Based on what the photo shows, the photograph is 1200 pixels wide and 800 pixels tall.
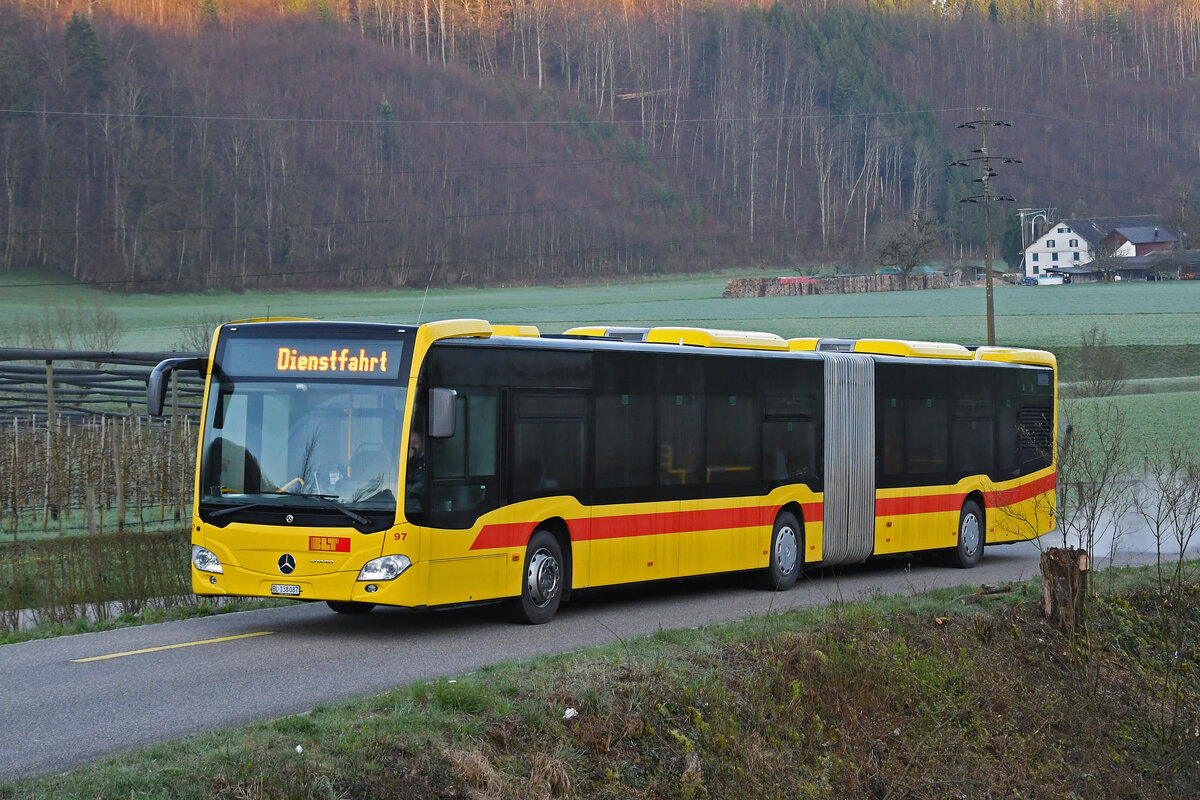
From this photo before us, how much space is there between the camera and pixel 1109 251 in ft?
427

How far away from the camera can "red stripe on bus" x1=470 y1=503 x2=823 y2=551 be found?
46.1ft

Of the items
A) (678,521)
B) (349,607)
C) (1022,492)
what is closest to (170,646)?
(349,607)

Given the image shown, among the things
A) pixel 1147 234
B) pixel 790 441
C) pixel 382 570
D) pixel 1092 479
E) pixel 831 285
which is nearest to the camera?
pixel 382 570

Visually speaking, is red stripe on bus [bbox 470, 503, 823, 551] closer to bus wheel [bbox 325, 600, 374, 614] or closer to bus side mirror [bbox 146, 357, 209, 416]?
bus wheel [bbox 325, 600, 374, 614]

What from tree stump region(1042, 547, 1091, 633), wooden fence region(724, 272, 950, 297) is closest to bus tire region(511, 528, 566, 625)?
tree stump region(1042, 547, 1091, 633)

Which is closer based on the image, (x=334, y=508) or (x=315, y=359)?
(x=334, y=508)

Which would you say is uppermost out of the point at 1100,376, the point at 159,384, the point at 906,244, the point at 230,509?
the point at 906,244

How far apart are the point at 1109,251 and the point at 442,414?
126 meters

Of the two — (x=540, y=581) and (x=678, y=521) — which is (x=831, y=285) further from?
(x=540, y=581)

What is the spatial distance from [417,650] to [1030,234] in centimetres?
13714

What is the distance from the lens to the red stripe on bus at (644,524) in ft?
46.1

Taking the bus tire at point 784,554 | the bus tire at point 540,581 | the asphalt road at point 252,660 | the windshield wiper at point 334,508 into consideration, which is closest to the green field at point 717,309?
the bus tire at point 784,554

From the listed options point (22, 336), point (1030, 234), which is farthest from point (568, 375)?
point (1030, 234)

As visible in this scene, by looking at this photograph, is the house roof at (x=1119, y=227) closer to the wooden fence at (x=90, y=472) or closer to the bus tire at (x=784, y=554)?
the wooden fence at (x=90, y=472)
